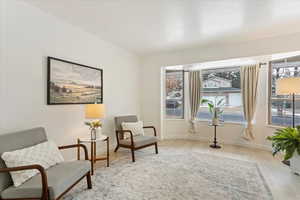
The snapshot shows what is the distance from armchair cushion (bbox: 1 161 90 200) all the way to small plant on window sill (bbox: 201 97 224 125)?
3462mm

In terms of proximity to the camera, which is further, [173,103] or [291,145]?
[173,103]

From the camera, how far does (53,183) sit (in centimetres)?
161

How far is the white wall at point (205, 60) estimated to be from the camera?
3.54 m

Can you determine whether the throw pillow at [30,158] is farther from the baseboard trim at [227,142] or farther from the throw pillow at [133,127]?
the baseboard trim at [227,142]

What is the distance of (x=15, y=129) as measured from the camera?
2207 mm

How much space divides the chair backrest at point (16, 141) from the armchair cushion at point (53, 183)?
4.8 inches

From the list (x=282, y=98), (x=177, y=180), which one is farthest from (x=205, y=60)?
(x=177, y=180)

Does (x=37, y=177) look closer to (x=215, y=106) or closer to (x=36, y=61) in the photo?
(x=36, y=61)

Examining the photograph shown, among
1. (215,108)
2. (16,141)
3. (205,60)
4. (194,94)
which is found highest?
(205,60)

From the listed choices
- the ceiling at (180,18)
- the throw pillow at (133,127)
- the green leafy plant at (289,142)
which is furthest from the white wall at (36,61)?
the green leafy plant at (289,142)

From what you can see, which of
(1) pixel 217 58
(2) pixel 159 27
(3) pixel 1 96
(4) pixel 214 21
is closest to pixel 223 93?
(1) pixel 217 58

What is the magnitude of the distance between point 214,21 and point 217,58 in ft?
4.58

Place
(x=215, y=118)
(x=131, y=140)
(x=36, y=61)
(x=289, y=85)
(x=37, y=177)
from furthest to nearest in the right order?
(x=215, y=118)
(x=131, y=140)
(x=289, y=85)
(x=36, y=61)
(x=37, y=177)

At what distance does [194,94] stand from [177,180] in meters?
2.94
